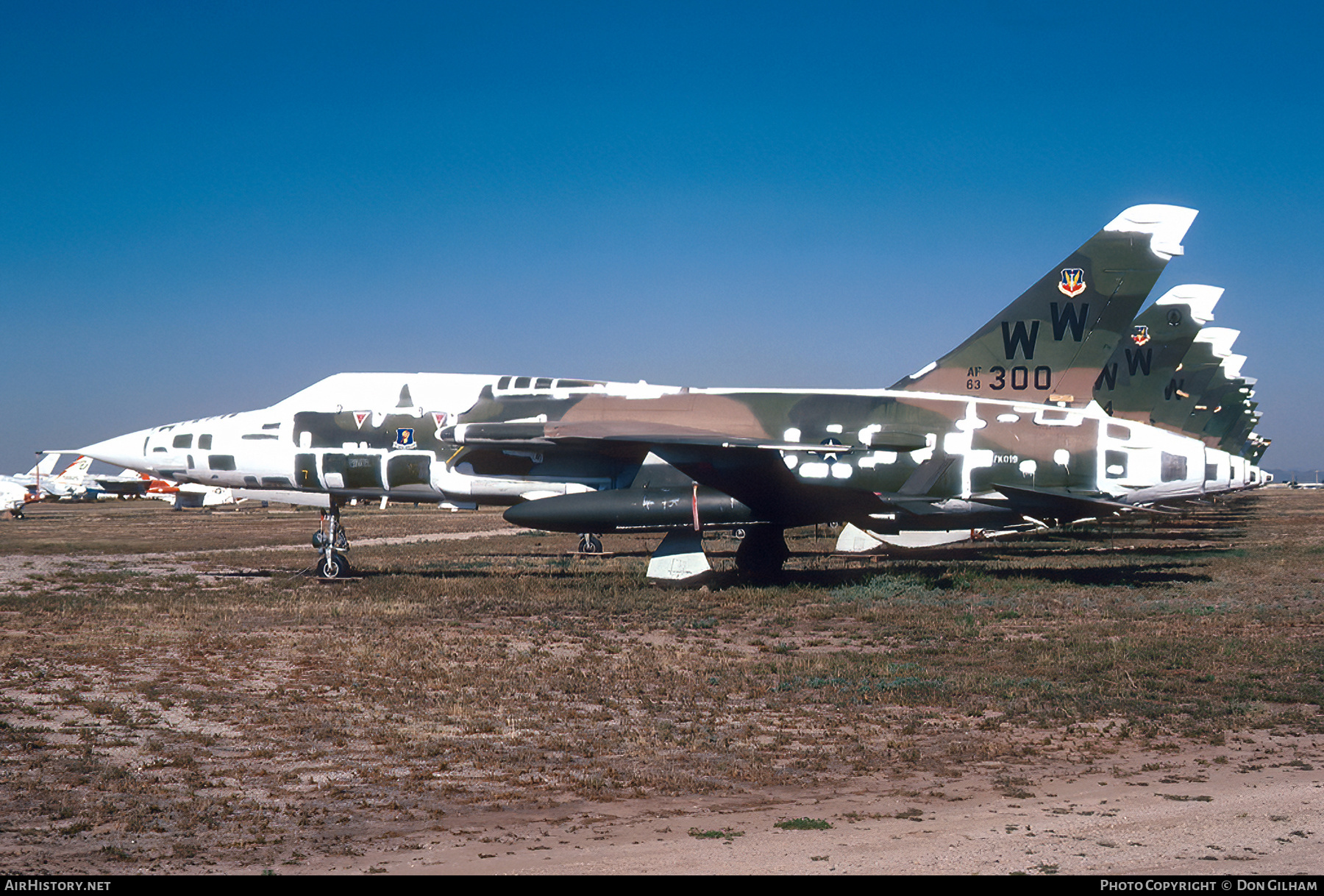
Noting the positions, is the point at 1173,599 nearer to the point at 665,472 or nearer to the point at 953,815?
the point at 665,472

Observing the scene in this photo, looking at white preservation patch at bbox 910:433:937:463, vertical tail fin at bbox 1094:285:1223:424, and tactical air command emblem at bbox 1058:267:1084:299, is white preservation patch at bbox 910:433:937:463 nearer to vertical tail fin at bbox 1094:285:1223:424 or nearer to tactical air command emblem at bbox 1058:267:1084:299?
tactical air command emblem at bbox 1058:267:1084:299

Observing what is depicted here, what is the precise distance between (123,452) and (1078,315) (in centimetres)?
1758

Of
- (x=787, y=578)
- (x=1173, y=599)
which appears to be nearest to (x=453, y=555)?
(x=787, y=578)

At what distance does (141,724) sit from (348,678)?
2209mm

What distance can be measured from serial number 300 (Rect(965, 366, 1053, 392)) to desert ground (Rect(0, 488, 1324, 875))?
346 centimetres

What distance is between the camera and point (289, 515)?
61.5 metres

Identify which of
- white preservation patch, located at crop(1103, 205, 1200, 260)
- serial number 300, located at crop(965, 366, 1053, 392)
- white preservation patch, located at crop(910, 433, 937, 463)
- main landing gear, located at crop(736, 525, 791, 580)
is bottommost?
main landing gear, located at crop(736, 525, 791, 580)

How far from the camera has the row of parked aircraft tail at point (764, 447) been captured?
661 inches

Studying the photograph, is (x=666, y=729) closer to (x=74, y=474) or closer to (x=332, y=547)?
(x=332, y=547)

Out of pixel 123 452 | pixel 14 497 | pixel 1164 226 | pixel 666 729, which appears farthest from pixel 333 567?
pixel 14 497

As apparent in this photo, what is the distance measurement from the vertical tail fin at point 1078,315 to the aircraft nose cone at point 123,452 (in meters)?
15.1

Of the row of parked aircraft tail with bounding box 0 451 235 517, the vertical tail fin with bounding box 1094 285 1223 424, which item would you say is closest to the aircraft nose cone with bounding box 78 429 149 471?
the vertical tail fin with bounding box 1094 285 1223 424

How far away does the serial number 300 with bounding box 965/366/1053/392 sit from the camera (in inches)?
695

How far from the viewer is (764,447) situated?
53.9 ft
